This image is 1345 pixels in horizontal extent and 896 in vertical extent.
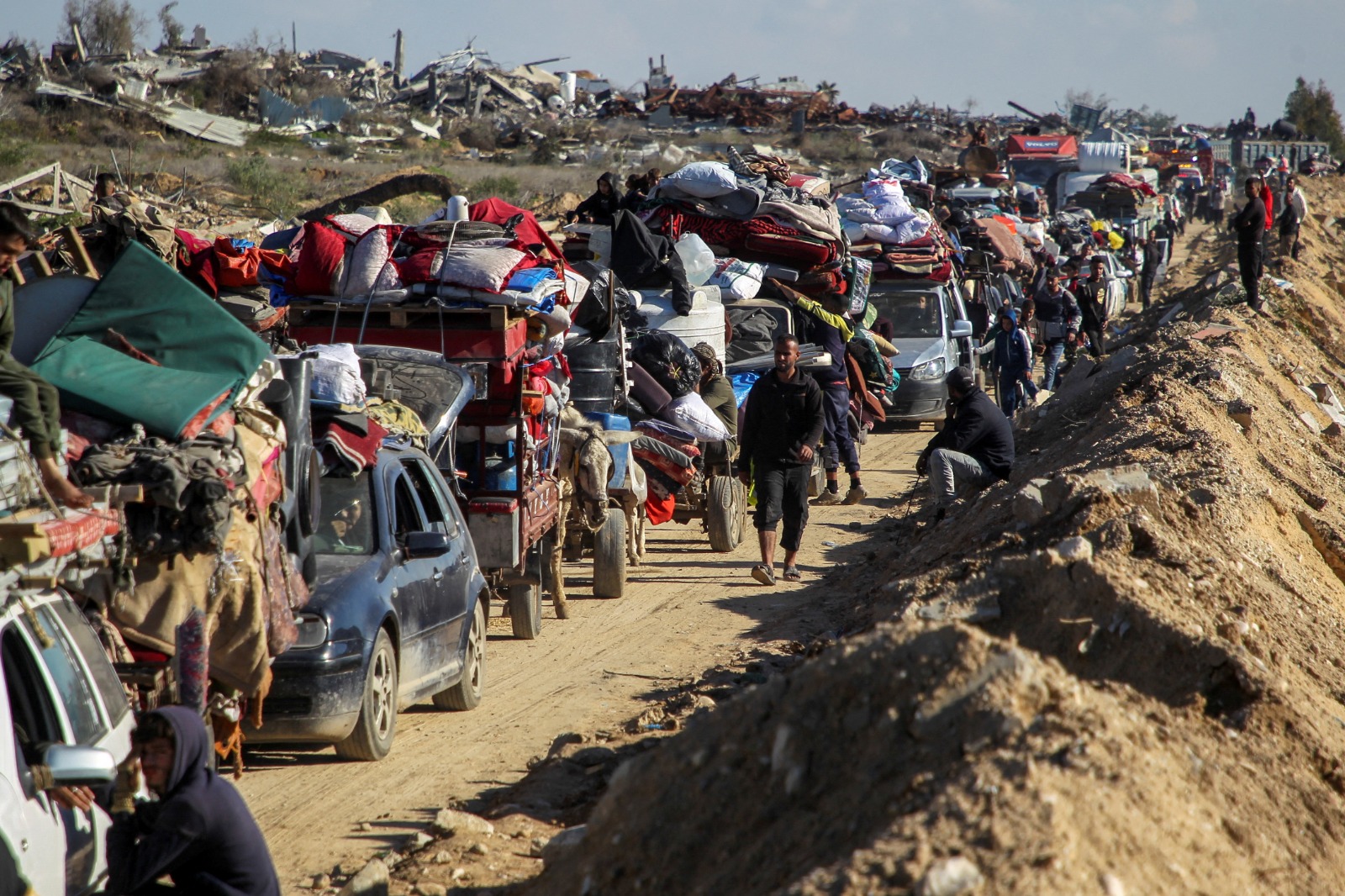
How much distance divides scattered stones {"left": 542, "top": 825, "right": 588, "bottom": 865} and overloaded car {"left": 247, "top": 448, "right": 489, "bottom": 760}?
217 cm

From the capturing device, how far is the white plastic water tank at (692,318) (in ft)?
47.8

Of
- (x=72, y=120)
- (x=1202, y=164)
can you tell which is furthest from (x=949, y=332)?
(x=1202, y=164)

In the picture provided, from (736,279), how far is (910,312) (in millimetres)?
4894

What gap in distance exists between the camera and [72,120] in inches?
1638

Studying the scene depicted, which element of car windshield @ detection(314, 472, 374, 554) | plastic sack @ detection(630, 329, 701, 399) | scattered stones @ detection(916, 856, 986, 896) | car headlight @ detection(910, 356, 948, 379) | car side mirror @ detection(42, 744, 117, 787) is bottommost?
scattered stones @ detection(916, 856, 986, 896)

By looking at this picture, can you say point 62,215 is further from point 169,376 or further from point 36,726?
point 36,726

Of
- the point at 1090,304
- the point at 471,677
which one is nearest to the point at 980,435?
the point at 471,677

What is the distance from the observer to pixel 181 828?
3.96 m

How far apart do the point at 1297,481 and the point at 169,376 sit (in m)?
9.46

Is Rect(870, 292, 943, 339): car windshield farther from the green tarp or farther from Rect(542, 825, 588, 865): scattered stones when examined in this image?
Rect(542, 825, 588, 865): scattered stones

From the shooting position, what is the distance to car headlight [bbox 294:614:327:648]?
A: 21.8 feet

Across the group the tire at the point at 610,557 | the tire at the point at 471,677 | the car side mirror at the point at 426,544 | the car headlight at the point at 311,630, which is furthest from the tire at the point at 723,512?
the car headlight at the point at 311,630

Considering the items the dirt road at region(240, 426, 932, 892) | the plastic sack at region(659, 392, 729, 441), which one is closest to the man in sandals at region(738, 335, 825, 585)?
the dirt road at region(240, 426, 932, 892)

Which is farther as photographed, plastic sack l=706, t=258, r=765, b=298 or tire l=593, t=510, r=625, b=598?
plastic sack l=706, t=258, r=765, b=298
